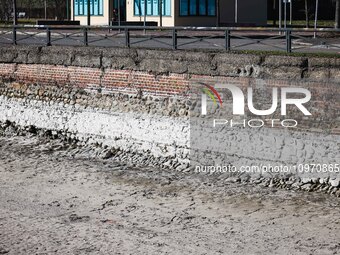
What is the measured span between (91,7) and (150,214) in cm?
3441

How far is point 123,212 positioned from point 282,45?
577cm

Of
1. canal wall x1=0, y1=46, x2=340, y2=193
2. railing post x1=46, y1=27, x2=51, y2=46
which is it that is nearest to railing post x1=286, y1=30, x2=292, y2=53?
canal wall x1=0, y1=46, x2=340, y2=193

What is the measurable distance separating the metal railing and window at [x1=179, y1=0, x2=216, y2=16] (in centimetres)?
1994

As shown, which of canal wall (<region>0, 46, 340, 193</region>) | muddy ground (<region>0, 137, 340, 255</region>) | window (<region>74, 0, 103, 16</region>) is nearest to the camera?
muddy ground (<region>0, 137, 340, 255</region>)

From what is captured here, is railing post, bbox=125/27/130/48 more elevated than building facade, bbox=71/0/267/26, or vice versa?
building facade, bbox=71/0/267/26

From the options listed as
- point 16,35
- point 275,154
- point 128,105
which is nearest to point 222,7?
point 16,35

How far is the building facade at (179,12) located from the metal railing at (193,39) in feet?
60.2

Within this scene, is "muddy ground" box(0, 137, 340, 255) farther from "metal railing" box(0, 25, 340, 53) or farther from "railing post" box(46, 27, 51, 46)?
"railing post" box(46, 27, 51, 46)

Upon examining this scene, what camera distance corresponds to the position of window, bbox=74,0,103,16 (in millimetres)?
47750

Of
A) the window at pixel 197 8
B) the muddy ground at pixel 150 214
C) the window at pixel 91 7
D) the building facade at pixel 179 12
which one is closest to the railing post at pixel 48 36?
the muddy ground at pixel 150 214

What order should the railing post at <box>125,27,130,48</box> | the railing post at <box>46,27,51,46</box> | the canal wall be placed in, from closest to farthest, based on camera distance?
the canal wall, the railing post at <box>125,27,130,48</box>, the railing post at <box>46,27,51,46</box>

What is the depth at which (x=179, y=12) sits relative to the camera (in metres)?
44.1

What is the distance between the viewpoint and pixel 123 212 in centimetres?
1555

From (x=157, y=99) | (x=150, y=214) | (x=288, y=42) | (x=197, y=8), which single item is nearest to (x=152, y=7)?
(x=197, y=8)
